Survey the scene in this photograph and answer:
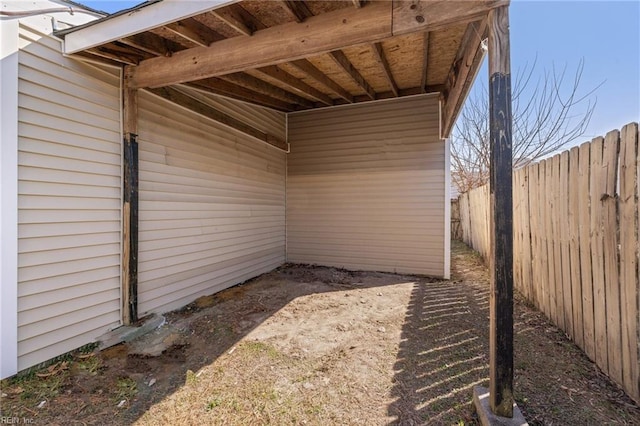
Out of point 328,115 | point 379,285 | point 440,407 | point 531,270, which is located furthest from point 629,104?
point 440,407

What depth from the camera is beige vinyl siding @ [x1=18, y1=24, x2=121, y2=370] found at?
2170 mm

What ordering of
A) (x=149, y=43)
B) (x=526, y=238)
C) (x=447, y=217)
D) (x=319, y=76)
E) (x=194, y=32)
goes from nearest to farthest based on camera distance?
(x=194, y=32) → (x=149, y=43) → (x=526, y=238) → (x=319, y=76) → (x=447, y=217)

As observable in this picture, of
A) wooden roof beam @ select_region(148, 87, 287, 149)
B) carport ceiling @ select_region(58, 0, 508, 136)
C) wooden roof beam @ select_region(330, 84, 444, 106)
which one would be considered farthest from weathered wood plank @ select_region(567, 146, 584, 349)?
wooden roof beam @ select_region(148, 87, 287, 149)

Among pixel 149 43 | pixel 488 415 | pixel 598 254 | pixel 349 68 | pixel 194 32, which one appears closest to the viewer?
pixel 488 415

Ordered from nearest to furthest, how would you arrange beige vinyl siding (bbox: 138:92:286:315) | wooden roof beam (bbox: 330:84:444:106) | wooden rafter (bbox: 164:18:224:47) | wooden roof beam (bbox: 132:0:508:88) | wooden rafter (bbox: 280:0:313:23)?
wooden roof beam (bbox: 132:0:508:88) → wooden rafter (bbox: 280:0:313:23) → wooden rafter (bbox: 164:18:224:47) → beige vinyl siding (bbox: 138:92:286:315) → wooden roof beam (bbox: 330:84:444:106)

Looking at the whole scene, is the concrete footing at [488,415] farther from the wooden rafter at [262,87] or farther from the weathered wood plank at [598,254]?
the wooden rafter at [262,87]

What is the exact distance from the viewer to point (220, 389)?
6.70 ft

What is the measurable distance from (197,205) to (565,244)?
13.7 ft

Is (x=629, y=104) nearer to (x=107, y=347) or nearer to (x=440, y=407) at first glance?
(x=440, y=407)

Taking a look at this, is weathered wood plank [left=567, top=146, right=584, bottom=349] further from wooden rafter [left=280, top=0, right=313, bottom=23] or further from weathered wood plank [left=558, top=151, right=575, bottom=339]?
wooden rafter [left=280, top=0, right=313, bottom=23]

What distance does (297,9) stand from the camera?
2244 millimetres

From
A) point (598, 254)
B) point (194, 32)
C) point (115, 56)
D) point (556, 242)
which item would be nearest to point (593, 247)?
point (598, 254)

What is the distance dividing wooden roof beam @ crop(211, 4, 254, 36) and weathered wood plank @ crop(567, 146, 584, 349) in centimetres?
298

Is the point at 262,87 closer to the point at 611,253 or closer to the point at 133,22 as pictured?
the point at 133,22
